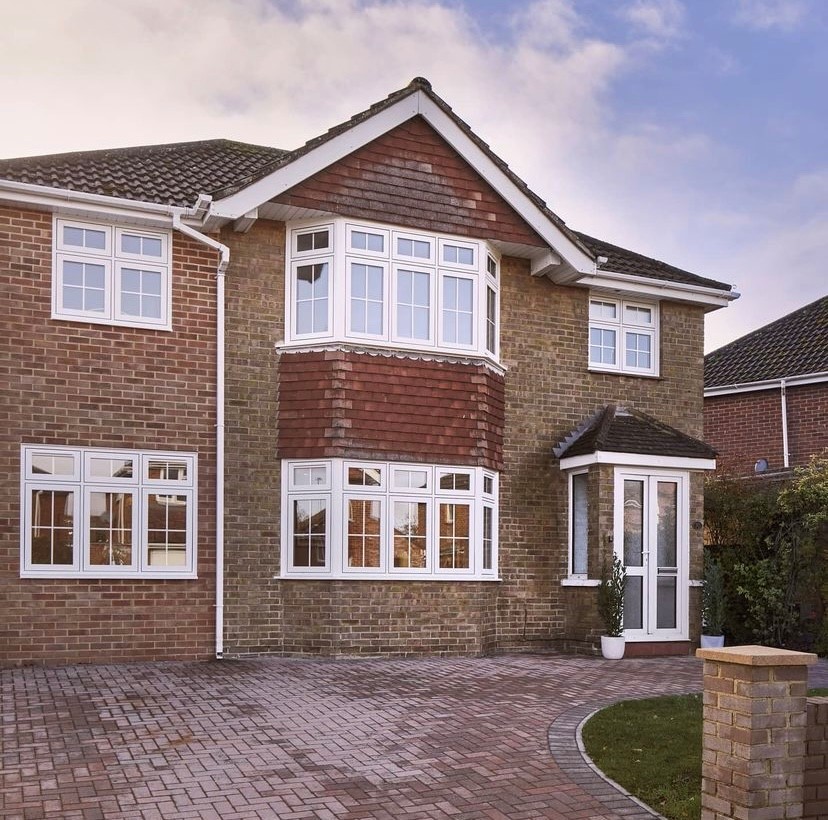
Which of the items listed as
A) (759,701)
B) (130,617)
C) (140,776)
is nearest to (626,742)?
(759,701)

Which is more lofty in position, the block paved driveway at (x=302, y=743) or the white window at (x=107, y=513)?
the white window at (x=107, y=513)

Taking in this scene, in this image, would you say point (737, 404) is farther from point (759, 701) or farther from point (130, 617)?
point (759, 701)

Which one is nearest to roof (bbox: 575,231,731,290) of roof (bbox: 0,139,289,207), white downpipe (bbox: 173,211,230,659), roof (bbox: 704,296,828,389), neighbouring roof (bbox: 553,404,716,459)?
neighbouring roof (bbox: 553,404,716,459)

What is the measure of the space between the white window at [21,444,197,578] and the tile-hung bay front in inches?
234

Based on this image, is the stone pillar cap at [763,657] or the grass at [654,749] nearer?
the stone pillar cap at [763,657]

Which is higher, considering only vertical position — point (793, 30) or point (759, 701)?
point (793, 30)

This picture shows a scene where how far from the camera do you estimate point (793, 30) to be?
13.6 m

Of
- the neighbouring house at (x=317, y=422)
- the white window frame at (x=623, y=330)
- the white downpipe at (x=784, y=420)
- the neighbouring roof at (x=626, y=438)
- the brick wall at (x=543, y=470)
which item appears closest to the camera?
the neighbouring house at (x=317, y=422)

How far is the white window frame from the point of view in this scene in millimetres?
16234

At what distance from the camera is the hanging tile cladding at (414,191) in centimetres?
1368

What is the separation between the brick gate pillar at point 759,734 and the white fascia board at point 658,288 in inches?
402

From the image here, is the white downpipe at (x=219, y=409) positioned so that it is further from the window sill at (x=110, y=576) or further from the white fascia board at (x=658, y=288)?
the white fascia board at (x=658, y=288)

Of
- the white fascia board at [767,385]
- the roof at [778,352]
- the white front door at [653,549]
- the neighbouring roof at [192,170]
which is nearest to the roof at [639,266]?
the neighbouring roof at [192,170]

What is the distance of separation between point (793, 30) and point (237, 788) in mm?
12291
